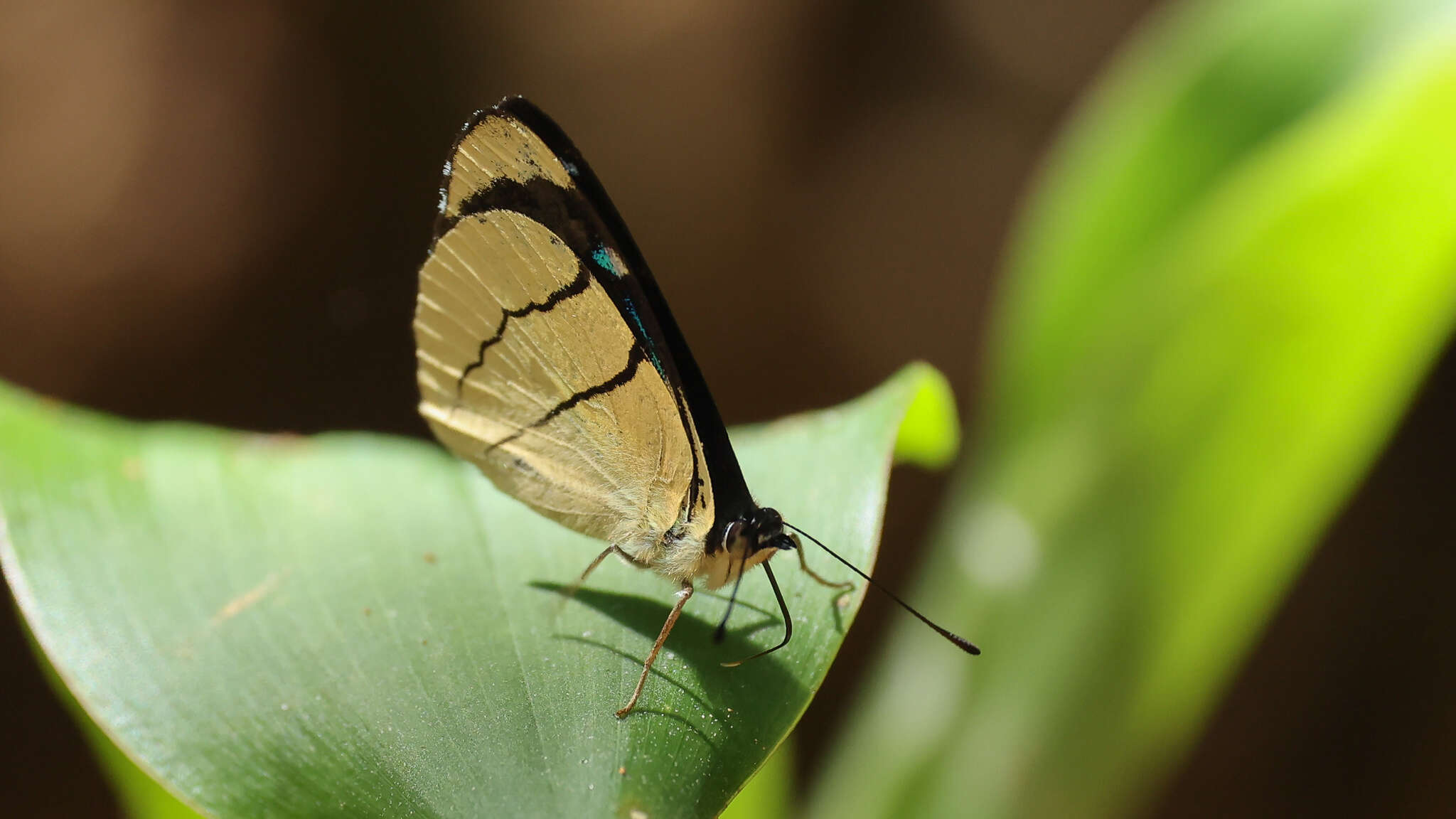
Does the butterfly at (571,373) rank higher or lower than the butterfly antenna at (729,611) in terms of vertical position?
higher

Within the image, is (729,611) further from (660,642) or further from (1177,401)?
(1177,401)

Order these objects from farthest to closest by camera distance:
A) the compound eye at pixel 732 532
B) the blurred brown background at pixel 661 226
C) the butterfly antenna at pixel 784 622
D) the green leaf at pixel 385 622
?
the blurred brown background at pixel 661 226 < the compound eye at pixel 732 532 < the butterfly antenna at pixel 784 622 < the green leaf at pixel 385 622

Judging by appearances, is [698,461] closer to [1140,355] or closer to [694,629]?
[694,629]

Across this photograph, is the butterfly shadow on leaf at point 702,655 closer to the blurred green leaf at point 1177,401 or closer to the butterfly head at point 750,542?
the butterfly head at point 750,542

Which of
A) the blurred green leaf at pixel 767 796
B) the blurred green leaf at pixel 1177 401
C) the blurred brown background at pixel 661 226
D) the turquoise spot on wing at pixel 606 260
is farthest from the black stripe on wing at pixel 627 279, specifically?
the blurred brown background at pixel 661 226

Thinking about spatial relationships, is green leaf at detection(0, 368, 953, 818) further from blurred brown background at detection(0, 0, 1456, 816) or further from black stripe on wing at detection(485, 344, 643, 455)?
blurred brown background at detection(0, 0, 1456, 816)

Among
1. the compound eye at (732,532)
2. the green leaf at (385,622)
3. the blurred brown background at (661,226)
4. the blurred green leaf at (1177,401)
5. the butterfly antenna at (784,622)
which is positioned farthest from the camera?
the blurred brown background at (661,226)
